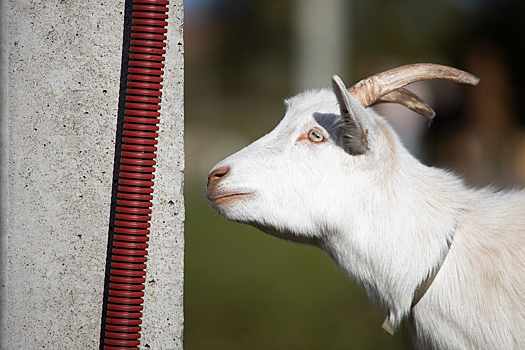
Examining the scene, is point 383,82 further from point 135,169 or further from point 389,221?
point 135,169

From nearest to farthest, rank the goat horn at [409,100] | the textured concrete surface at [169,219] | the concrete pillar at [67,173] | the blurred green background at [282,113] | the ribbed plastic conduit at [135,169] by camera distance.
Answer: the ribbed plastic conduit at [135,169] → the concrete pillar at [67,173] → the textured concrete surface at [169,219] → the goat horn at [409,100] → the blurred green background at [282,113]

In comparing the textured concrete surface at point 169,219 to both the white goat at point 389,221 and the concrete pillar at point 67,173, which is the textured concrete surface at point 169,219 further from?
the white goat at point 389,221

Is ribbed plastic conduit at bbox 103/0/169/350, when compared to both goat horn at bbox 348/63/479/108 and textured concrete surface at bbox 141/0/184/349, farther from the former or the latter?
goat horn at bbox 348/63/479/108

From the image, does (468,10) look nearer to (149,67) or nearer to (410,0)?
(410,0)

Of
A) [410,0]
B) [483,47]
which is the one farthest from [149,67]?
[410,0]

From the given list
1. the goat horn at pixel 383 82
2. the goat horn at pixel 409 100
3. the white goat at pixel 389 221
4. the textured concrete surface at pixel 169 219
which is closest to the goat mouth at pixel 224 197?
the white goat at pixel 389 221

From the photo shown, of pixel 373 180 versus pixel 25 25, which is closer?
pixel 25 25

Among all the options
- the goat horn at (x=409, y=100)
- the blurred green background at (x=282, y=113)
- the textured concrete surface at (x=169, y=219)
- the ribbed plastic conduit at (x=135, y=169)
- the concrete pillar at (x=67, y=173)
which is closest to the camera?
the ribbed plastic conduit at (x=135, y=169)

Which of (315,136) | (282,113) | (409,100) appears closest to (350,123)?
(315,136)

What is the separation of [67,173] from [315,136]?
44.3 inches

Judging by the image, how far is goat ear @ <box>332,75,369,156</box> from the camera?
1889 millimetres

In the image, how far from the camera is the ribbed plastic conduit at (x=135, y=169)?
189 cm

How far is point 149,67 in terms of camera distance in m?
1.89

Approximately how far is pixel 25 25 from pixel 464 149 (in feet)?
37.5
